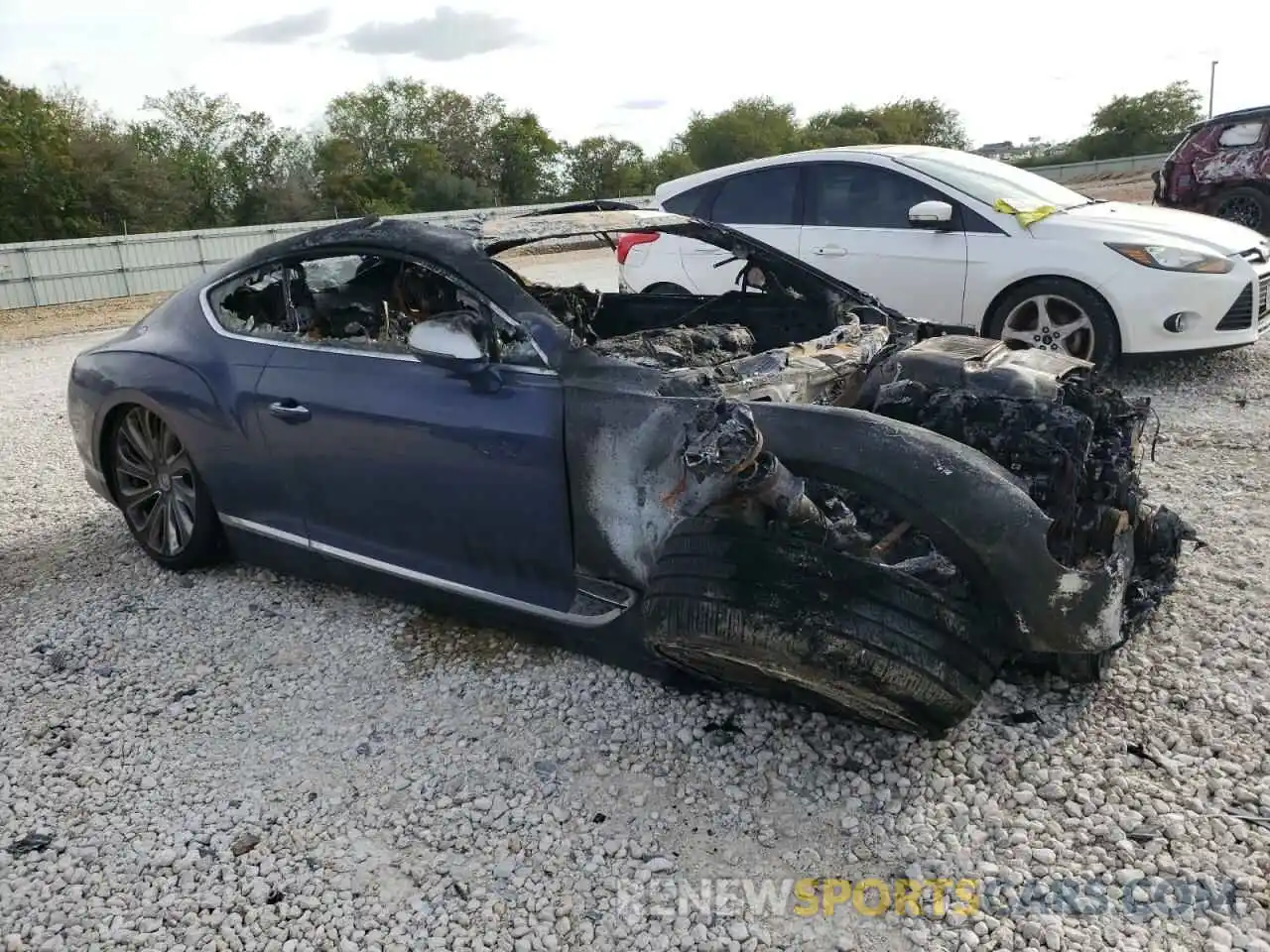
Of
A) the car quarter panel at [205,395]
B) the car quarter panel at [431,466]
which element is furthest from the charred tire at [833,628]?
the car quarter panel at [205,395]

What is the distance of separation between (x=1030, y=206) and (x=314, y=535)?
4.95 metres

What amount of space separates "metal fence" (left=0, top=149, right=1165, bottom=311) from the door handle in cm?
1354

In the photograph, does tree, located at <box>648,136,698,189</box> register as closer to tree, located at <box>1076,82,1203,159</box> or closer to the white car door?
tree, located at <box>1076,82,1203,159</box>

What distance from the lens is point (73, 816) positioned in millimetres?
2758

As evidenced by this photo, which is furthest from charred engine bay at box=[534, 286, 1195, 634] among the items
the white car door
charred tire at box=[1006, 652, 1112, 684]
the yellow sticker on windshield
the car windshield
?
the white car door

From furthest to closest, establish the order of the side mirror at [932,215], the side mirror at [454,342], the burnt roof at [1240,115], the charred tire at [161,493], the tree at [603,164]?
the tree at [603,164] → the burnt roof at [1240,115] → the side mirror at [932,215] → the charred tire at [161,493] → the side mirror at [454,342]

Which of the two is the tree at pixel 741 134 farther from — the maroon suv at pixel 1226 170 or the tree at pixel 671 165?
the maroon suv at pixel 1226 170

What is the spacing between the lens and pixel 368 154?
50.6m

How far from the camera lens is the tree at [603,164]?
52.4 meters

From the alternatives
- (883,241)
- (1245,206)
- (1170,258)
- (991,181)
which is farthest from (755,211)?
(1245,206)

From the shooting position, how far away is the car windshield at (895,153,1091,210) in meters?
6.42

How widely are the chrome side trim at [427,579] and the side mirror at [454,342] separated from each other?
0.73 m

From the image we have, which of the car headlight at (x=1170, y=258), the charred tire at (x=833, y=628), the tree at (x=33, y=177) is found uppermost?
the tree at (x=33, y=177)

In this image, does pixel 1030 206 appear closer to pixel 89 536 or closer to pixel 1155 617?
pixel 1155 617
